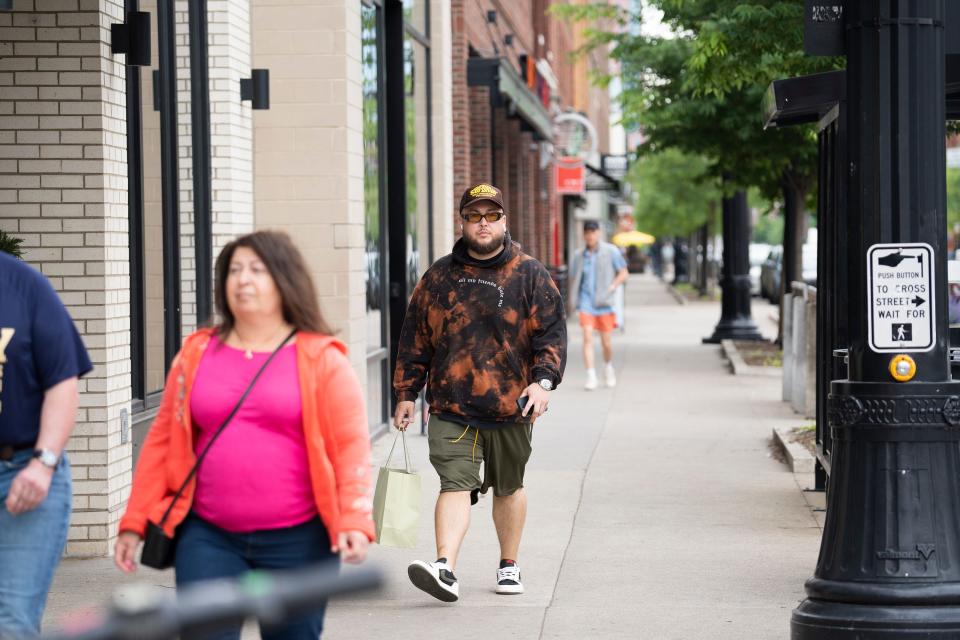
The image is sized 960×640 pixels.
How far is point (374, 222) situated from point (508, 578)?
6091 millimetres

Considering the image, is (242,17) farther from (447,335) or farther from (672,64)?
(672,64)

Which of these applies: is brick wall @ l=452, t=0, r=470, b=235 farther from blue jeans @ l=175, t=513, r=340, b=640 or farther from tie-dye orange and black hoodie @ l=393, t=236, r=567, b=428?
blue jeans @ l=175, t=513, r=340, b=640

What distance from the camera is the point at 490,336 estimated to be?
6.84 m

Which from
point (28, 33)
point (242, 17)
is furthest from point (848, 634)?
point (242, 17)

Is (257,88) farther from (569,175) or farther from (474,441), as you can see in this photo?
(569,175)

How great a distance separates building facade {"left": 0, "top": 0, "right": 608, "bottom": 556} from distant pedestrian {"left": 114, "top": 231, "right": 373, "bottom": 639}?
287 mm

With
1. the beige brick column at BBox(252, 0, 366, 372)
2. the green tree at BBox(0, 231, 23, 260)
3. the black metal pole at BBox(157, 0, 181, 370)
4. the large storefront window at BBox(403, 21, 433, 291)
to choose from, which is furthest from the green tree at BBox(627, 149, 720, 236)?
the green tree at BBox(0, 231, 23, 260)

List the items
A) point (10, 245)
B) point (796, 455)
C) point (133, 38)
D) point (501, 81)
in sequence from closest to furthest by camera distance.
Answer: point (10, 245) < point (133, 38) < point (796, 455) < point (501, 81)

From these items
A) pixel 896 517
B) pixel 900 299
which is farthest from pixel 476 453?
pixel 900 299

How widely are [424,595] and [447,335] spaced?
1.22 meters

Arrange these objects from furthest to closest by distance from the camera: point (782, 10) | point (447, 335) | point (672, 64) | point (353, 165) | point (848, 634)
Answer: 1. point (672, 64)
2. point (782, 10)
3. point (353, 165)
4. point (447, 335)
5. point (848, 634)

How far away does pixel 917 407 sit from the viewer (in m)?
5.59

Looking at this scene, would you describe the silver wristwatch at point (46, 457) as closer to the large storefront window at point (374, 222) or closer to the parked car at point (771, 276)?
the large storefront window at point (374, 222)

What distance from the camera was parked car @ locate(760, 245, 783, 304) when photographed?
141 ft
